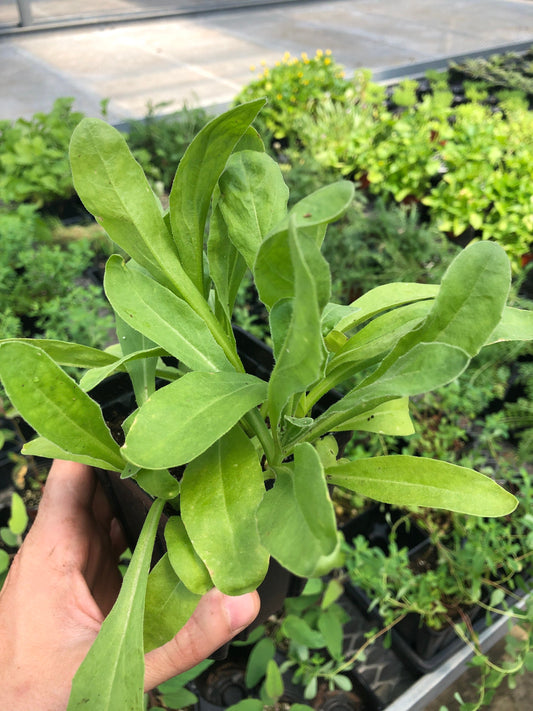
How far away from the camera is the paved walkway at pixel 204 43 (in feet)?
16.3

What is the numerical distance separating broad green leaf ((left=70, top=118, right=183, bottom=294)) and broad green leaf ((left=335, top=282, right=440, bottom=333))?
0.80 feet

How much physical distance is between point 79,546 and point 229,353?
0.44m

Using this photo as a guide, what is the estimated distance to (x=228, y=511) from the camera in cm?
61

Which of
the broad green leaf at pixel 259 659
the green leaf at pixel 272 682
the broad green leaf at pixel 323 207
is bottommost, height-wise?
the broad green leaf at pixel 259 659

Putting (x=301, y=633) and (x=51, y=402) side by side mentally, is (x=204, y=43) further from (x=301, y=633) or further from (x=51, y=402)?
(x=51, y=402)

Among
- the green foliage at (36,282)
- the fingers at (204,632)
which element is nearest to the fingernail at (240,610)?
the fingers at (204,632)

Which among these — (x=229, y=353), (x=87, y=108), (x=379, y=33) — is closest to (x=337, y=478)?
(x=229, y=353)

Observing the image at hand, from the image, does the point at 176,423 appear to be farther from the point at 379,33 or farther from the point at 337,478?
the point at 379,33

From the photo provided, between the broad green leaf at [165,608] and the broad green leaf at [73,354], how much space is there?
29cm

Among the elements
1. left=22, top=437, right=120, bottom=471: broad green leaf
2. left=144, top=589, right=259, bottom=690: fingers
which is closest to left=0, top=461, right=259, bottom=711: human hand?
left=144, top=589, right=259, bottom=690: fingers

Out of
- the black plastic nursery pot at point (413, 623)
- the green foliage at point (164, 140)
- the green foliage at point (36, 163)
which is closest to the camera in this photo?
the black plastic nursery pot at point (413, 623)

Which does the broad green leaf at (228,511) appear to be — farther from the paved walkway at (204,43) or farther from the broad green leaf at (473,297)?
the paved walkway at (204,43)

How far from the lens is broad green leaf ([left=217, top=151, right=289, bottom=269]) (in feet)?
2.22

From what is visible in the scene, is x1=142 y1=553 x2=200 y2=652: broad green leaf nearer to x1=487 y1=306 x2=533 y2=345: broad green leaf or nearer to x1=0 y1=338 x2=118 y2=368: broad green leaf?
x1=0 y1=338 x2=118 y2=368: broad green leaf
